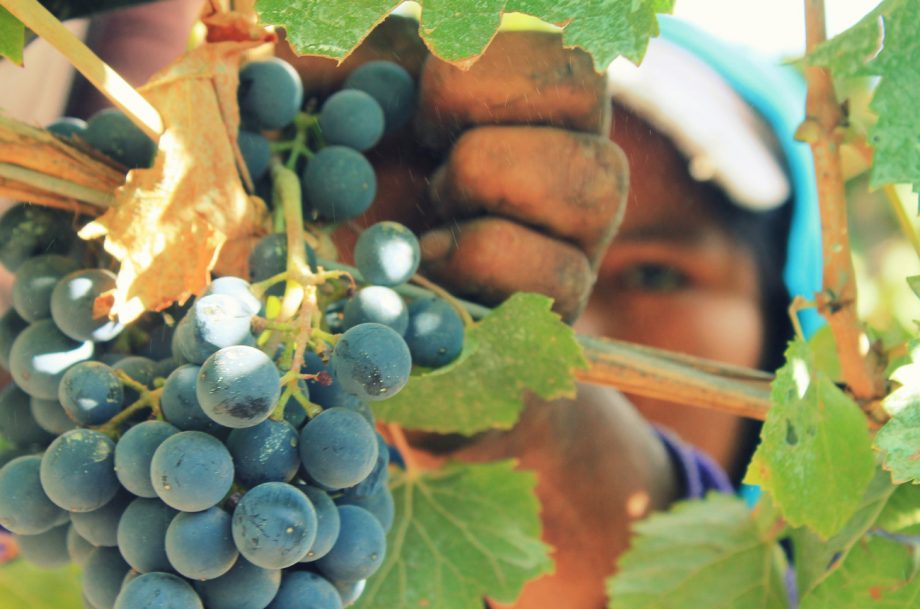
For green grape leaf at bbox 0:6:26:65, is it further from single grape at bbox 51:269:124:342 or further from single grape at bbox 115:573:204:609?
single grape at bbox 115:573:204:609

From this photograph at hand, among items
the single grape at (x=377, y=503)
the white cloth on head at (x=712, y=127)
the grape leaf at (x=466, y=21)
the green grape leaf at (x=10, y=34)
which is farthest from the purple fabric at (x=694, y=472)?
the green grape leaf at (x=10, y=34)

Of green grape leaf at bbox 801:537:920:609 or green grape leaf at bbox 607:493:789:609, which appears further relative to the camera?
green grape leaf at bbox 607:493:789:609

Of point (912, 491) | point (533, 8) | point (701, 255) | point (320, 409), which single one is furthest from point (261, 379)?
point (701, 255)

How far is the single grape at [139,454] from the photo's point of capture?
0.53m

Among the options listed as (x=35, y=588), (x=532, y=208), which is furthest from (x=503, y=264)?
(x=35, y=588)

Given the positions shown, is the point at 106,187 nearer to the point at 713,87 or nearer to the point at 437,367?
the point at 437,367

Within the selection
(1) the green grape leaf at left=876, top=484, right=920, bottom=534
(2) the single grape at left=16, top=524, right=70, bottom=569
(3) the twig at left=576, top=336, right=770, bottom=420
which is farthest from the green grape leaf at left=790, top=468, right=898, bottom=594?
(2) the single grape at left=16, top=524, right=70, bottom=569

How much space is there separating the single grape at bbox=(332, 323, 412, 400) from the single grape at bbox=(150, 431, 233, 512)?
3.2 inches

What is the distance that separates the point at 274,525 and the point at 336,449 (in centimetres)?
5

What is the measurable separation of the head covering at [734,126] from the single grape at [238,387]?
121cm

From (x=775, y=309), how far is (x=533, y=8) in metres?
1.35

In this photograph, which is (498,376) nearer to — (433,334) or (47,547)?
(433,334)

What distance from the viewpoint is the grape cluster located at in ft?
1.68

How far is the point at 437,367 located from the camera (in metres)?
0.65
